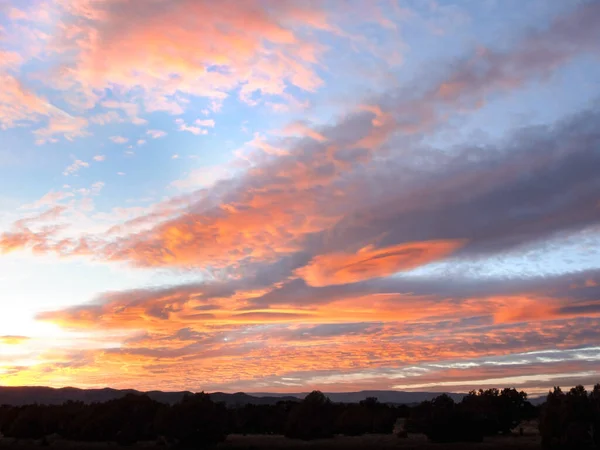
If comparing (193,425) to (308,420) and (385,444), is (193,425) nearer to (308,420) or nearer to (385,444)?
(308,420)

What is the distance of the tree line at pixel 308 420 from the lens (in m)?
45.7

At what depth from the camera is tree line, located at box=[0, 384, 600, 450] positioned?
45688 mm

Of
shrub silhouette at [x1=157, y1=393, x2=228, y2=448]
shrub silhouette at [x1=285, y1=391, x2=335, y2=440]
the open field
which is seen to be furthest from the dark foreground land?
shrub silhouette at [x1=285, y1=391, x2=335, y2=440]

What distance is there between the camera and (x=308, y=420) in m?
62.1

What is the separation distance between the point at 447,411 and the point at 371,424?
13.1 meters

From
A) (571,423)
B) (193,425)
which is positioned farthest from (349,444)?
(571,423)

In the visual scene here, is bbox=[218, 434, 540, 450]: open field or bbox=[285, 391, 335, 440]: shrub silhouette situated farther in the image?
bbox=[285, 391, 335, 440]: shrub silhouette

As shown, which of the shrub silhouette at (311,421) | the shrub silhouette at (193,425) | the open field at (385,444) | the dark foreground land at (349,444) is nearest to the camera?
the open field at (385,444)

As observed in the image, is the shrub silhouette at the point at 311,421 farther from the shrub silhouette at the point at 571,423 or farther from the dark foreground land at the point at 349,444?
the shrub silhouette at the point at 571,423

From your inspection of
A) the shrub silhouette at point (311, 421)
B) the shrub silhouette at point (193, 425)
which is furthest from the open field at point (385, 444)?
the shrub silhouette at point (311, 421)

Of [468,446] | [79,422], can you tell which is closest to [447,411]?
[468,446]

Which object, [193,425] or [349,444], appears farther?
[349,444]

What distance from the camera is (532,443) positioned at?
48812 mm

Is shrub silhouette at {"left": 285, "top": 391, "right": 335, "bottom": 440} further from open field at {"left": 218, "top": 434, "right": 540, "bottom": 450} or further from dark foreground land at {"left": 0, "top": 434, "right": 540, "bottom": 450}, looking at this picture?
open field at {"left": 218, "top": 434, "right": 540, "bottom": 450}
